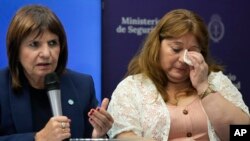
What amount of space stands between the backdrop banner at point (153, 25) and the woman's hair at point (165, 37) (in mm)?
1133

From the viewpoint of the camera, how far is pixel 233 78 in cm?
400

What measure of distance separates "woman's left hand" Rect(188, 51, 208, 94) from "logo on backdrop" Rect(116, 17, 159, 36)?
1336 millimetres

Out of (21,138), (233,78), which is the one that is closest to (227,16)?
(233,78)

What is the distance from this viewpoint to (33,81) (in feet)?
6.97

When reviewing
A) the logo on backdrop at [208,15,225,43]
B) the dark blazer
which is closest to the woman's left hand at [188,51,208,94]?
the dark blazer

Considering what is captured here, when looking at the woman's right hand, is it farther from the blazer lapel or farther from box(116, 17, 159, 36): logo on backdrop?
box(116, 17, 159, 36): logo on backdrop

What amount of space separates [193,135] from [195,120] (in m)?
0.07

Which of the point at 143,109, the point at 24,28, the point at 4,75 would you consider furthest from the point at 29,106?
the point at 143,109

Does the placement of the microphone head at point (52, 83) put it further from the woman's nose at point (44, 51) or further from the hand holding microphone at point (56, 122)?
the woman's nose at point (44, 51)

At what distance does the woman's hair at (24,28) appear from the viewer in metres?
2.00

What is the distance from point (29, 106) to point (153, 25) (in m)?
1.80

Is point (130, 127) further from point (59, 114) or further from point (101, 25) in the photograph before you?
point (101, 25)

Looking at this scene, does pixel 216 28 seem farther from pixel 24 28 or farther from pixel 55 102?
pixel 55 102

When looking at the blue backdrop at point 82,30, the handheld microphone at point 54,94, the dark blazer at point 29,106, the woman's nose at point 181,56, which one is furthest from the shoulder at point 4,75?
the blue backdrop at point 82,30
